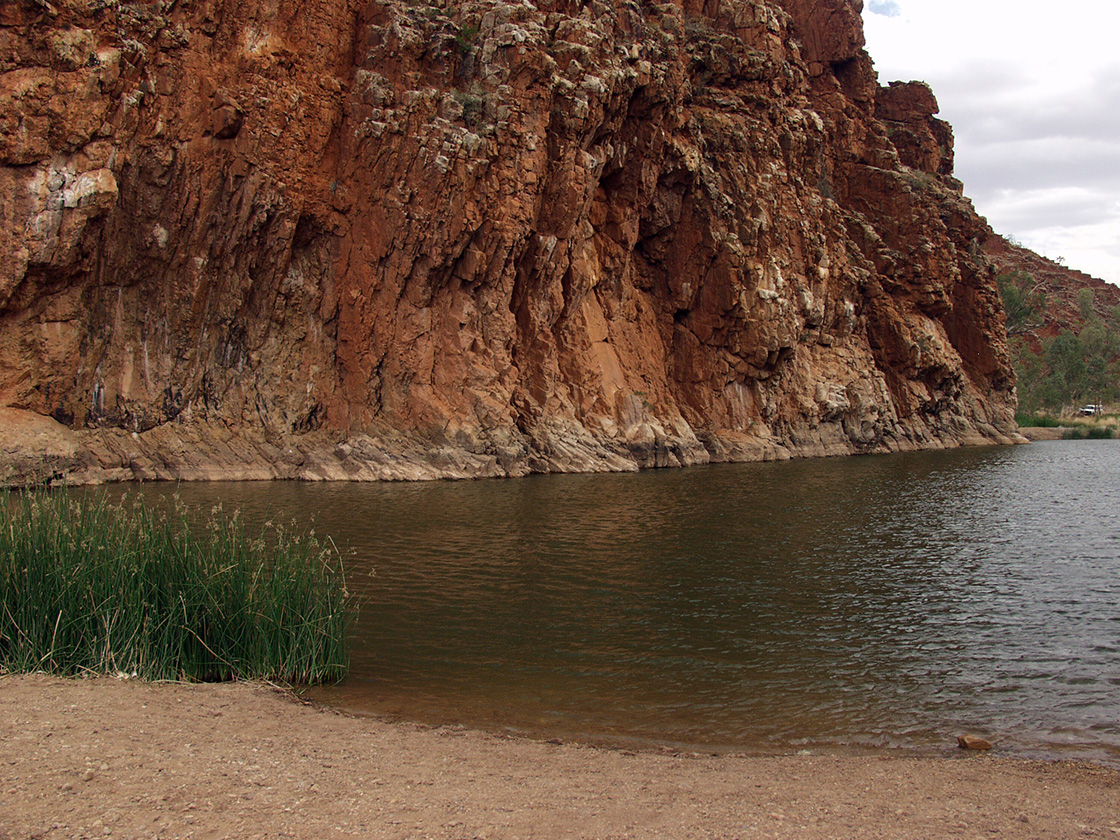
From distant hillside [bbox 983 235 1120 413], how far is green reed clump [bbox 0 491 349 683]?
253 ft

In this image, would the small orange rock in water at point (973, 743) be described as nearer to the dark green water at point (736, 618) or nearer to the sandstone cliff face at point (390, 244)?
the dark green water at point (736, 618)

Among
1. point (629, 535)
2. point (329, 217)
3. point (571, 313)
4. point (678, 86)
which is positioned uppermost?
point (678, 86)

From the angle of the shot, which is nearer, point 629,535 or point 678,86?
point 629,535

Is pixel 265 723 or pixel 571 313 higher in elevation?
pixel 571 313

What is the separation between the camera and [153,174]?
2956 centimetres

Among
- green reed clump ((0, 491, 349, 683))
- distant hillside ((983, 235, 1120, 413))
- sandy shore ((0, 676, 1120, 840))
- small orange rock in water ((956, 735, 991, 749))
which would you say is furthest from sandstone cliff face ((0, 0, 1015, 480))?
distant hillside ((983, 235, 1120, 413))

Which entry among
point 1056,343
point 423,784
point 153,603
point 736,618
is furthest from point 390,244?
point 1056,343

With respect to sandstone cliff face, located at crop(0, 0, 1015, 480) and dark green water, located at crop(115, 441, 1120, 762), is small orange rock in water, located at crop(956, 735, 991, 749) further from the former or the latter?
sandstone cliff face, located at crop(0, 0, 1015, 480)

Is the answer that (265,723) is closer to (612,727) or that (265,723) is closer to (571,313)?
(612,727)

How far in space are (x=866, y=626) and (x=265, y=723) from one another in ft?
29.2

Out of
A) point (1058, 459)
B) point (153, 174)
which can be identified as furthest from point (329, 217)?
point (1058, 459)

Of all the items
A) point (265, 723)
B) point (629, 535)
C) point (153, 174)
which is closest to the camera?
point (265, 723)

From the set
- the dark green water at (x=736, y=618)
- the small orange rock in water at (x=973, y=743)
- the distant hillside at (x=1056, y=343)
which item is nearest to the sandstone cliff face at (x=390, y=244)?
the dark green water at (x=736, y=618)

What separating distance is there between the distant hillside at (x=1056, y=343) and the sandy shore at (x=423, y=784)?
7626cm
